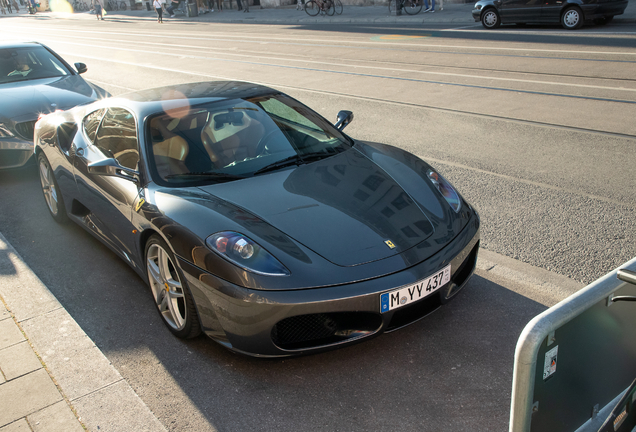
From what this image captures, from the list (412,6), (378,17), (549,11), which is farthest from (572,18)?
(378,17)

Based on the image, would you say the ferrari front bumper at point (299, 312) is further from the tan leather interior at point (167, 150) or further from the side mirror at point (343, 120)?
the side mirror at point (343, 120)

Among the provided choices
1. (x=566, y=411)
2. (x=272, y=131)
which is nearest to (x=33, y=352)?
(x=272, y=131)

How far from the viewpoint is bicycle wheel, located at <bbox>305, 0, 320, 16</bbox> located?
29462mm

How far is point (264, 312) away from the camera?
279 cm

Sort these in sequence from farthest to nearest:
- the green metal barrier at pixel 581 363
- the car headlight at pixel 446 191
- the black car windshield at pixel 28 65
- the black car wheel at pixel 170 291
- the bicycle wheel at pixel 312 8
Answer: the bicycle wheel at pixel 312 8 → the black car windshield at pixel 28 65 → the car headlight at pixel 446 191 → the black car wheel at pixel 170 291 → the green metal barrier at pixel 581 363

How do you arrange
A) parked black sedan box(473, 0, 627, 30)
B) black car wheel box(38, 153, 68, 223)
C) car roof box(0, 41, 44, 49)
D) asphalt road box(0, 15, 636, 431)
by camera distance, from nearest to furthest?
1. asphalt road box(0, 15, 636, 431)
2. black car wheel box(38, 153, 68, 223)
3. car roof box(0, 41, 44, 49)
4. parked black sedan box(473, 0, 627, 30)

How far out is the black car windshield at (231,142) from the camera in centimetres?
368

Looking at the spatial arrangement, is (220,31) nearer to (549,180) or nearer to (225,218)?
(549,180)

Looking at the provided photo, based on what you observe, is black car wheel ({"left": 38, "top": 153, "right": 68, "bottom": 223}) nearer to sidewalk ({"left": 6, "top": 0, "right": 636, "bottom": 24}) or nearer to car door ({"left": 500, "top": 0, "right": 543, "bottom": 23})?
car door ({"left": 500, "top": 0, "right": 543, "bottom": 23})

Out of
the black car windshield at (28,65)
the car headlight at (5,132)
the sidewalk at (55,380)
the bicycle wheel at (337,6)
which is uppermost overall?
the bicycle wheel at (337,6)

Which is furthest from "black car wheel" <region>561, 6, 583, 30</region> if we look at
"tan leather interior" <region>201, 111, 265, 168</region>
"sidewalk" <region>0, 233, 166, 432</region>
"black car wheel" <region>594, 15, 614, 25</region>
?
"sidewalk" <region>0, 233, 166, 432</region>

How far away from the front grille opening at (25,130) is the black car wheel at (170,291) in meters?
4.01

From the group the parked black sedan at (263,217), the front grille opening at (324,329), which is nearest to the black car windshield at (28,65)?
the parked black sedan at (263,217)

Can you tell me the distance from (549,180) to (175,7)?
43769 millimetres
